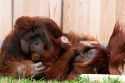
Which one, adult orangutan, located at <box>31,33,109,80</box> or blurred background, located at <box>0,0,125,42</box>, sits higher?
blurred background, located at <box>0,0,125,42</box>

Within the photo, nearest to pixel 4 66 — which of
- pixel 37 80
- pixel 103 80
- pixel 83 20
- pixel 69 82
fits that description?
pixel 37 80

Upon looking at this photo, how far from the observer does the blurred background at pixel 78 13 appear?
6059 mm

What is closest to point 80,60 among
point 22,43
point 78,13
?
point 22,43

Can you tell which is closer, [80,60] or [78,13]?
[80,60]

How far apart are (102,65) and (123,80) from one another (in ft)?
1.86

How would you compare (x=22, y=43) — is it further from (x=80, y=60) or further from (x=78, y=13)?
(x=78, y=13)

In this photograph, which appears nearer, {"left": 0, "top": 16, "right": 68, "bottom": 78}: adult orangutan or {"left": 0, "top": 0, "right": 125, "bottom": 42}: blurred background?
{"left": 0, "top": 16, "right": 68, "bottom": 78}: adult orangutan

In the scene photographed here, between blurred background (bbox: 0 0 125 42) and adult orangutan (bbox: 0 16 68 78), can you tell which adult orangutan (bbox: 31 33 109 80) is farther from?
blurred background (bbox: 0 0 125 42)

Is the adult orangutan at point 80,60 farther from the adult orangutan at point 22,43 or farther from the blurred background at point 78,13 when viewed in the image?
the blurred background at point 78,13

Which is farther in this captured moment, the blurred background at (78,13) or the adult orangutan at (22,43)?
the blurred background at (78,13)

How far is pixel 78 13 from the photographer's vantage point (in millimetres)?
6082

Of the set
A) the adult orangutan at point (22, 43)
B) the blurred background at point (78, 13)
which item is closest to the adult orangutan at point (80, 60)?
the adult orangutan at point (22, 43)

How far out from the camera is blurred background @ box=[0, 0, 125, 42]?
6059 millimetres

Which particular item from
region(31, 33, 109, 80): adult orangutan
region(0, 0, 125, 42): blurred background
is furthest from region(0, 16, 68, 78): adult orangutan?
region(0, 0, 125, 42): blurred background
